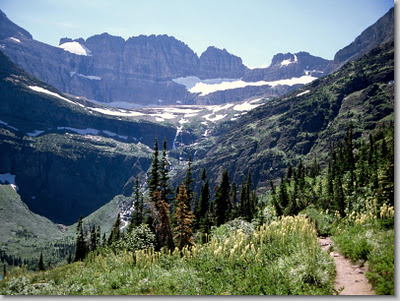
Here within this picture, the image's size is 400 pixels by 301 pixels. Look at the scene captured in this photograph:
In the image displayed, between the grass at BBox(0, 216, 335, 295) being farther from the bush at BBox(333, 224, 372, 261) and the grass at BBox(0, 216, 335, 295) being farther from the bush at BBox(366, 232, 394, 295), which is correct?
the bush at BBox(366, 232, 394, 295)

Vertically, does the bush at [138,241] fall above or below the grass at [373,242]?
below

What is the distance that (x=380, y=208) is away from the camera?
1066 centimetres

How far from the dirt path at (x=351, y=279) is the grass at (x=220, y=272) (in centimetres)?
27

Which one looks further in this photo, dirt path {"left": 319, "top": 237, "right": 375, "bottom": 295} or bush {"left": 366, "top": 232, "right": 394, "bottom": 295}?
dirt path {"left": 319, "top": 237, "right": 375, "bottom": 295}

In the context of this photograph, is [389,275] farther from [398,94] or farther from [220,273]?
[398,94]

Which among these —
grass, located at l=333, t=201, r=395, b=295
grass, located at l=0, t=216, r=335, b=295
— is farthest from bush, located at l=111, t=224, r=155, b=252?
grass, located at l=333, t=201, r=395, b=295

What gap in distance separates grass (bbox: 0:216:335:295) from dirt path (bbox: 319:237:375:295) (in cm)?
27

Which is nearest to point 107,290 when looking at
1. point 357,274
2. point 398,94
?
point 357,274

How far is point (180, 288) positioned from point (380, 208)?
728 centimetres

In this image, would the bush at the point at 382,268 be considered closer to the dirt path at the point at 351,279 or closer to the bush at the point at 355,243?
the dirt path at the point at 351,279

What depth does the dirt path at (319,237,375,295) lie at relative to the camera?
7.70 meters

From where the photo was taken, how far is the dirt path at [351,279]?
25.3 ft

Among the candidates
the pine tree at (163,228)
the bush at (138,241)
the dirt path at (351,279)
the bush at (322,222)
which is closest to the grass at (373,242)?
the dirt path at (351,279)

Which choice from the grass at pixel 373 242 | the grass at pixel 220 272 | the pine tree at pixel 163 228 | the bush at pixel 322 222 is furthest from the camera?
the pine tree at pixel 163 228
